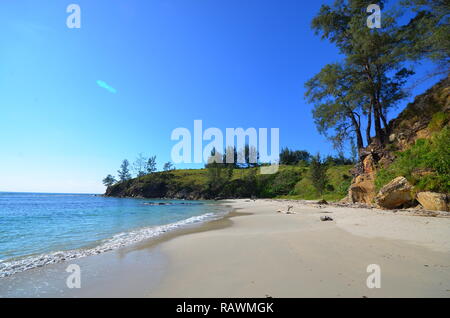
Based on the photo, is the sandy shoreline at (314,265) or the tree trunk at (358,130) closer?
the sandy shoreline at (314,265)

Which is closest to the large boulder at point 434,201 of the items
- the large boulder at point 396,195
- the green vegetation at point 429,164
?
the green vegetation at point 429,164

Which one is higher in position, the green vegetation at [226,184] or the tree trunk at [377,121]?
the tree trunk at [377,121]

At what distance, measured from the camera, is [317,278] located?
3443 mm

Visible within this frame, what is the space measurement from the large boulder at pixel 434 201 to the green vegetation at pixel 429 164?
60cm

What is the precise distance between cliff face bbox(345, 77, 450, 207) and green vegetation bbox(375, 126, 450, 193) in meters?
1.74

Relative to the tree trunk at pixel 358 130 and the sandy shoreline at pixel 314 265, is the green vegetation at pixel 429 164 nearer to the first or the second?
the sandy shoreline at pixel 314 265

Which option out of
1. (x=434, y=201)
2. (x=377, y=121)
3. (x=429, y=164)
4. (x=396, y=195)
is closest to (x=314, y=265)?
(x=434, y=201)

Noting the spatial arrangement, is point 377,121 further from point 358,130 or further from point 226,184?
point 226,184

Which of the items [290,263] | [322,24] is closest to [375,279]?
[290,263]

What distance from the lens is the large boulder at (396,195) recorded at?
11.3 meters

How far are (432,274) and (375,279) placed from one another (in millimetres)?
993

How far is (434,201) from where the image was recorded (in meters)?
9.55

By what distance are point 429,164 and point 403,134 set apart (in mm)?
7049
